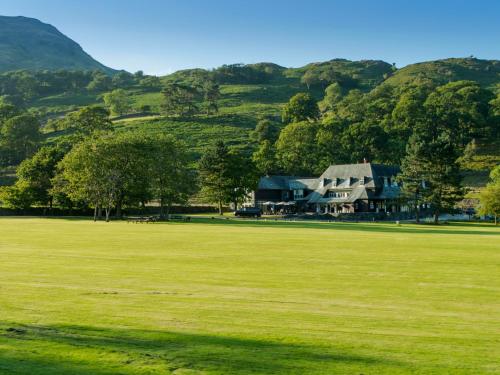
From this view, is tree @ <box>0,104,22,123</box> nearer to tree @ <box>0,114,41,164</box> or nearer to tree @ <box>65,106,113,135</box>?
tree @ <box>0,114,41,164</box>

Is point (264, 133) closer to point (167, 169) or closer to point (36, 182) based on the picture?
point (36, 182)

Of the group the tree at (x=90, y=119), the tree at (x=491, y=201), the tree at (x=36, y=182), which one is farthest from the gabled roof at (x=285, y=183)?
the tree at (x=90, y=119)

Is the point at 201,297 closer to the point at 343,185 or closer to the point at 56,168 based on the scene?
the point at 56,168

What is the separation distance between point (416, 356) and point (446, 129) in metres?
138

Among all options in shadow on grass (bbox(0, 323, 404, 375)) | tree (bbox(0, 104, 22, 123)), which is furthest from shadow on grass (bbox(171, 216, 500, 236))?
tree (bbox(0, 104, 22, 123))

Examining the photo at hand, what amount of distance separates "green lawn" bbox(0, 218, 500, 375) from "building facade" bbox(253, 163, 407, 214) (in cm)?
7188

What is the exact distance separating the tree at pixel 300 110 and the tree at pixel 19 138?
7832cm

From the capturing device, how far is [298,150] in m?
128

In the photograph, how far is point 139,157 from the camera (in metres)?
72.1

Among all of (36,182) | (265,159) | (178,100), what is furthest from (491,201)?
(178,100)

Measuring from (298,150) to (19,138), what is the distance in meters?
68.3

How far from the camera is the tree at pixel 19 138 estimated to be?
127562 millimetres

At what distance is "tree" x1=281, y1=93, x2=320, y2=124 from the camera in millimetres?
171500

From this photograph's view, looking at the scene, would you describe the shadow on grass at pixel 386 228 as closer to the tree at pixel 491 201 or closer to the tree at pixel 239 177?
the tree at pixel 491 201
